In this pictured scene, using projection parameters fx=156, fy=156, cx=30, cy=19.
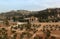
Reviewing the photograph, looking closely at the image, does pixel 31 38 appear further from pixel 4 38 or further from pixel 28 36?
pixel 4 38

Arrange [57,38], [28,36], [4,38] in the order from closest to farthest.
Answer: [4,38] → [57,38] → [28,36]

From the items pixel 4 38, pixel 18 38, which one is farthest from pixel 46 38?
pixel 4 38

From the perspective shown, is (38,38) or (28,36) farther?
(28,36)

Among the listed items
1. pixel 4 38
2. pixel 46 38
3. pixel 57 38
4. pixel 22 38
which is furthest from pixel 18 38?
pixel 57 38

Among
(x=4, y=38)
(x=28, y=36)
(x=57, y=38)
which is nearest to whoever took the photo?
(x=4, y=38)

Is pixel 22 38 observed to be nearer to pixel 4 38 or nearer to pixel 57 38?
pixel 4 38

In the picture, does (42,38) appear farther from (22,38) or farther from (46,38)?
(22,38)

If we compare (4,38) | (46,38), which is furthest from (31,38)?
(4,38)

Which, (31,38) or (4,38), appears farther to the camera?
(31,38)
